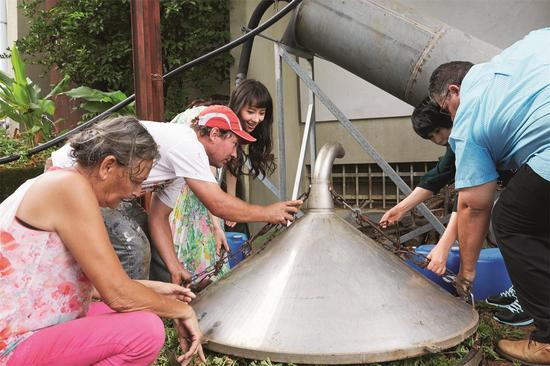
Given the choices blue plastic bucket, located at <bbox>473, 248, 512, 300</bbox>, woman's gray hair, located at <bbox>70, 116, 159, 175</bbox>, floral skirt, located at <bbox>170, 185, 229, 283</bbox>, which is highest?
woman's gray hair, located at <bbox>70, 116, 159, 175</bbox>

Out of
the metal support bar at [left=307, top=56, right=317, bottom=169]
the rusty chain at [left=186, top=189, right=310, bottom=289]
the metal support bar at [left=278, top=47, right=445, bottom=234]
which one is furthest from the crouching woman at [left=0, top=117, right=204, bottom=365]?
the metal support bar at [left=307, top=56, right=317, bottom=169]

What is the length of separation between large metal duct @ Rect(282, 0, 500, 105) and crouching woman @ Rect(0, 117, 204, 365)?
2.73 m

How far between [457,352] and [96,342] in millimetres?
1427

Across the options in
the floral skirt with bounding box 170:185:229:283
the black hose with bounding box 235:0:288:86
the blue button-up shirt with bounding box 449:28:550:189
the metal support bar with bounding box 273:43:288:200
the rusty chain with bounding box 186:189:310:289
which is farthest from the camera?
the black hose with bounding box 235:0:288:86

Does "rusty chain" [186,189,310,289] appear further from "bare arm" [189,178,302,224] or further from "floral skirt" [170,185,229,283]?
"floral skirt" [170,185,229,283]

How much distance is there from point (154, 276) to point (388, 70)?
2399 mm

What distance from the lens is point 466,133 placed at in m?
2.39

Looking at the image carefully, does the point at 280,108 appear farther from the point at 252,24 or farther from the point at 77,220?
the point at 77,220

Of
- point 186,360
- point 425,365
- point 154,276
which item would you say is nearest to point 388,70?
point 154,276

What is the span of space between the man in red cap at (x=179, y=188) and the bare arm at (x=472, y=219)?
0.76m

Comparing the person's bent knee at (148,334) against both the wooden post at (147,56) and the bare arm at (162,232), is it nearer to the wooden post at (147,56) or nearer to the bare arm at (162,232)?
the bare arm at (162,232)

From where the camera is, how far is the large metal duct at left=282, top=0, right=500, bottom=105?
409 cm

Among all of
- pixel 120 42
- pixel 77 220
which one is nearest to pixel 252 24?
pixel 120 42

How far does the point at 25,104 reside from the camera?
283 inches
